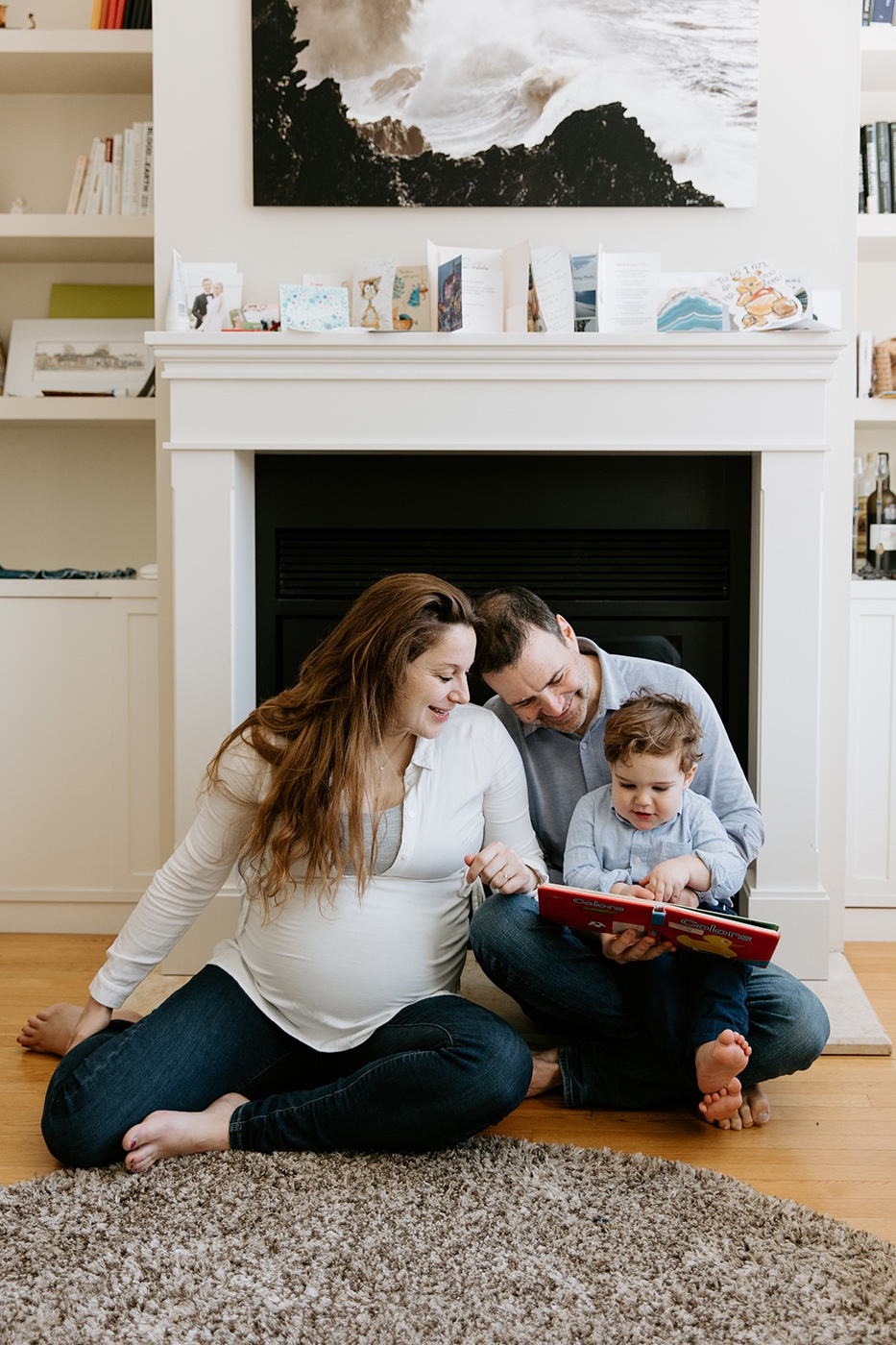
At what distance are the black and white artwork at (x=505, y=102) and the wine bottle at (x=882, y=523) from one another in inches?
28.2

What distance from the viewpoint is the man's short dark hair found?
5.37 feet

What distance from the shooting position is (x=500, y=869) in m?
1.55

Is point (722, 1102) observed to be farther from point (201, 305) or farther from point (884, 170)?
point (884, 170)

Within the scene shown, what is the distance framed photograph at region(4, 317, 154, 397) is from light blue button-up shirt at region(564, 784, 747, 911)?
162cm

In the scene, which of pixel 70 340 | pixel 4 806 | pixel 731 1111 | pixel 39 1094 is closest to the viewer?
pixel 731 1111

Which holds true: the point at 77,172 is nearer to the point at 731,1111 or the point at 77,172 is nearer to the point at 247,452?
the point at 247,452

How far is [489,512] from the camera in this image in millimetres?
2271

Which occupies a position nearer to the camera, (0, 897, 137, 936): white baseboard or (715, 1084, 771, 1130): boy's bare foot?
(715, 1084, 771, 1130): boy's bare foot

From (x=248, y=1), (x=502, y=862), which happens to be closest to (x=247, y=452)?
(x=248, y=1)

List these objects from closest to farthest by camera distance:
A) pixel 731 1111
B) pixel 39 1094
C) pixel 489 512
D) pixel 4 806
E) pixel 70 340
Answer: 1. pixel 731 1111
2. pixel 39 1094
3. pixel 489 512
4. pixel 4 806
5. pixel 70 340

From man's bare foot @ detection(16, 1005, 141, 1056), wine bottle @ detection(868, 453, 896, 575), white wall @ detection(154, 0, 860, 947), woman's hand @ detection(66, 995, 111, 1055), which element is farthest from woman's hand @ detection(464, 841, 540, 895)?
wine bottle @ detection(868, 453, 896, 575)

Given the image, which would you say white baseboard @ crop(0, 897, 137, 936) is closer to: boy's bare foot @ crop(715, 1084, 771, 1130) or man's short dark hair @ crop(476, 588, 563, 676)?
man's short dark hair @ crop(476, 588, 563, 676)

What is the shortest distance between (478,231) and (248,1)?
2.14 ft

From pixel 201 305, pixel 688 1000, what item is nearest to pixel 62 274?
pixel 201 305
